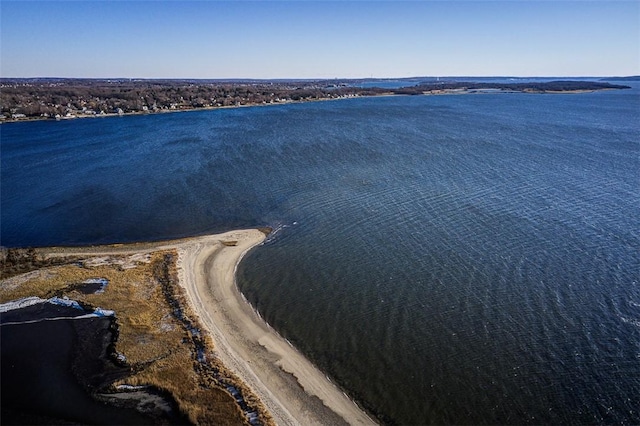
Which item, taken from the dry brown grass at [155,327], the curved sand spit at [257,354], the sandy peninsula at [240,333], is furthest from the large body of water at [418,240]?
the dry brown grass at [155,327]

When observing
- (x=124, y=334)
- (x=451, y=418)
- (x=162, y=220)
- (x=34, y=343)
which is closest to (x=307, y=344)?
(x=451, y=418)

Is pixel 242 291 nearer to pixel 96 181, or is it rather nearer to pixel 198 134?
pixel 96 181

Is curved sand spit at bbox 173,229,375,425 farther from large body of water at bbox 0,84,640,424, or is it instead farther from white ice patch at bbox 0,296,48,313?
white ice patch at bbox 0,296,48,313

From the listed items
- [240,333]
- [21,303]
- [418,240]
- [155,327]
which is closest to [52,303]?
[21,303]

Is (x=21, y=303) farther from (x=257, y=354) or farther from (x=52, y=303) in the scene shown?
(x=257, y=354)

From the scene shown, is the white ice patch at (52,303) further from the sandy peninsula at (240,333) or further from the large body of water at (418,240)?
the large body of water at (418,240)
